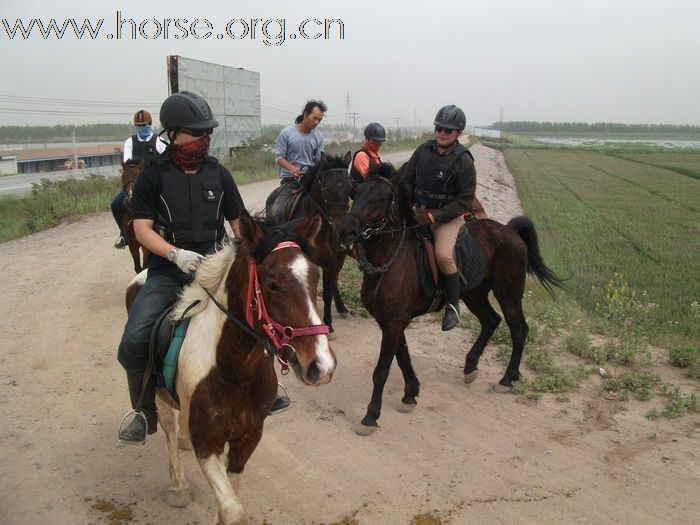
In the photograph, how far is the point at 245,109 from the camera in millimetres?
32531

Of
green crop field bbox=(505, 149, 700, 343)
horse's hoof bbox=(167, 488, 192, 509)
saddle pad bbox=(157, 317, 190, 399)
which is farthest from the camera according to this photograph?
green crop field bbox=(505, 149, 700, 343)

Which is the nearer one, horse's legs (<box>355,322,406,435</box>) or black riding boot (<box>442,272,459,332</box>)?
horse's legs (<box>355,322,406,435</box>)

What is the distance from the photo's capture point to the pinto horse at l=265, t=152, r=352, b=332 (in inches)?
283

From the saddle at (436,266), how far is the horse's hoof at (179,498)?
2.95 meters

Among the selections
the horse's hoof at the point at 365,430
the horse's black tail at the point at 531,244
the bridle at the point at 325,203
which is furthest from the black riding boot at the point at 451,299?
the bridle at the point at 325,203

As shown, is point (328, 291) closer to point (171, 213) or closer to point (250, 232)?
point (171, 213)

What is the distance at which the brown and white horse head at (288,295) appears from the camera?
2648mm

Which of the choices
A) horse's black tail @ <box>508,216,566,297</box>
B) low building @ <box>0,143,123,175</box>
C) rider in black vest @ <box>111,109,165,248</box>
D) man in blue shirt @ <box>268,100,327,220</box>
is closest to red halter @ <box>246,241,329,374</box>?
horse's black tail @ <box>508,216,566,297</box>

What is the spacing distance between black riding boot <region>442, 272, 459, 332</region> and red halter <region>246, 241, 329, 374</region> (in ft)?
10.5

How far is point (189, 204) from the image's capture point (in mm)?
3570

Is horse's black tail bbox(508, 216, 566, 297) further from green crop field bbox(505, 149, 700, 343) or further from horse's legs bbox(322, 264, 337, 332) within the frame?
horse's legs bbox(322, 264, 337, 332)

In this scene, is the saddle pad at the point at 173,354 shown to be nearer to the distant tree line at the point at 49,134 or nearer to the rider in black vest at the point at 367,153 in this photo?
the rider in black vest at the point at 367,153

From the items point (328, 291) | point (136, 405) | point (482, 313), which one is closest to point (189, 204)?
point (136, 405)

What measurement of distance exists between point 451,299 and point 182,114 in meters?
3.42
